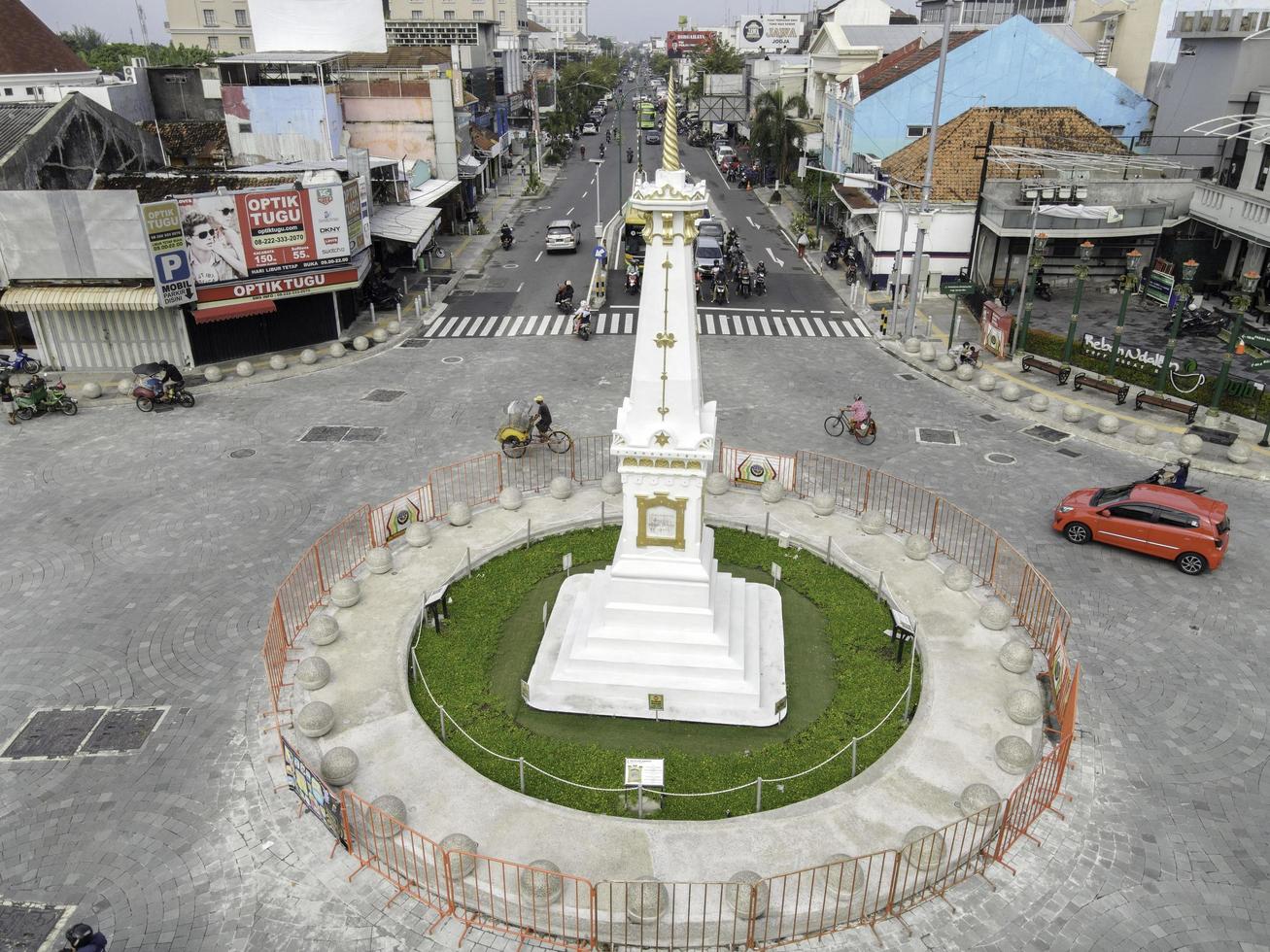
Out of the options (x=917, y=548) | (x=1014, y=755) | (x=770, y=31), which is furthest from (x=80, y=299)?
(x=770, y=31)

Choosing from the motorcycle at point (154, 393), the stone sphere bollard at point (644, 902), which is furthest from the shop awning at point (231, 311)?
the stone sphere bollard at point (644, 902)

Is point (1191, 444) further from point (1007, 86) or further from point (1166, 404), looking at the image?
point (1007, 86)

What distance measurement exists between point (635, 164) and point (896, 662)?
265 ft

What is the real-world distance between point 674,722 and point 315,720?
606cm

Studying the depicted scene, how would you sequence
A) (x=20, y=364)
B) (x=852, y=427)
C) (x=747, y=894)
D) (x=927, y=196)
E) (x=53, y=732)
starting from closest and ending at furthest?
(x=747, y=894), (x=53, y=732), (x=852, y=427), (x=20, y=364), (x=927, y=196)

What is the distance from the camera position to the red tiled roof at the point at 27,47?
54156 mm

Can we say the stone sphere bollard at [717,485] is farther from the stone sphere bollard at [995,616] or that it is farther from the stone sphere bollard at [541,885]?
the stone sphere bollard at [541,885]

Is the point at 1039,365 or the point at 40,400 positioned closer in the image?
the point at 40,400

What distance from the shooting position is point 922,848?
12438mm

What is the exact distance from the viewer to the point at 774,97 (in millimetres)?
73938

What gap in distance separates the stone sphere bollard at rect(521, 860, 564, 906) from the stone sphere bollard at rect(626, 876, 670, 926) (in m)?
0.95

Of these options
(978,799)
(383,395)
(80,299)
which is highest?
(80,299)

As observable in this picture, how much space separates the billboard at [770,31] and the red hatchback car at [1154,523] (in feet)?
520

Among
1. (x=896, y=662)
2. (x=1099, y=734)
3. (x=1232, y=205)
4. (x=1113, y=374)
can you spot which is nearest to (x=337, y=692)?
(x=896, y=662)
